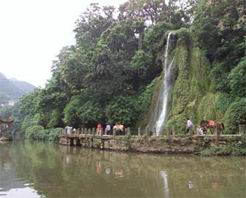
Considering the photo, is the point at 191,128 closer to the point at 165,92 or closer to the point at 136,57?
the point at 165,92

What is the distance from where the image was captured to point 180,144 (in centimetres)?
2544

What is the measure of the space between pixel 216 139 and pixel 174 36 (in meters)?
14.9

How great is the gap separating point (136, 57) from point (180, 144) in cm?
1602

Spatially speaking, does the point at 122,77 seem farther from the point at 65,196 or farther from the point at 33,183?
the point at 65,196

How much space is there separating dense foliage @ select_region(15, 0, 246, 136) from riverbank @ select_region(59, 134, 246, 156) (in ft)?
5.70

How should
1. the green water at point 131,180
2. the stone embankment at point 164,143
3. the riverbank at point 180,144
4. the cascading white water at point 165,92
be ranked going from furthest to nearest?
the cascading white water at point 165,92
the stone embankment at point 164,143
the riverbank at point 180,144
the green water at point 131,180

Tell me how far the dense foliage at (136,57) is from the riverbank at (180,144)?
174 cm

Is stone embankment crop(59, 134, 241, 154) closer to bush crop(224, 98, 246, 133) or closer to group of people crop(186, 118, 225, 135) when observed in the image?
group of people crop(186, 118, 225, 135)

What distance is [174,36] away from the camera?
36.4 m

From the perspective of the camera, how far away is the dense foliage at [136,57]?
29.8 meters

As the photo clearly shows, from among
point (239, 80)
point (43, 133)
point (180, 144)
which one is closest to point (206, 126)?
point (180, 144)

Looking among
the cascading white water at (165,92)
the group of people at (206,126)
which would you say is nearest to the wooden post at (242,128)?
the group of people at (206,126)

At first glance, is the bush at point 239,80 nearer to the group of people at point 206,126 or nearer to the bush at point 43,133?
the group of people at point 206,126

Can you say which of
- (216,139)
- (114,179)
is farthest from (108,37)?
(114,179)
